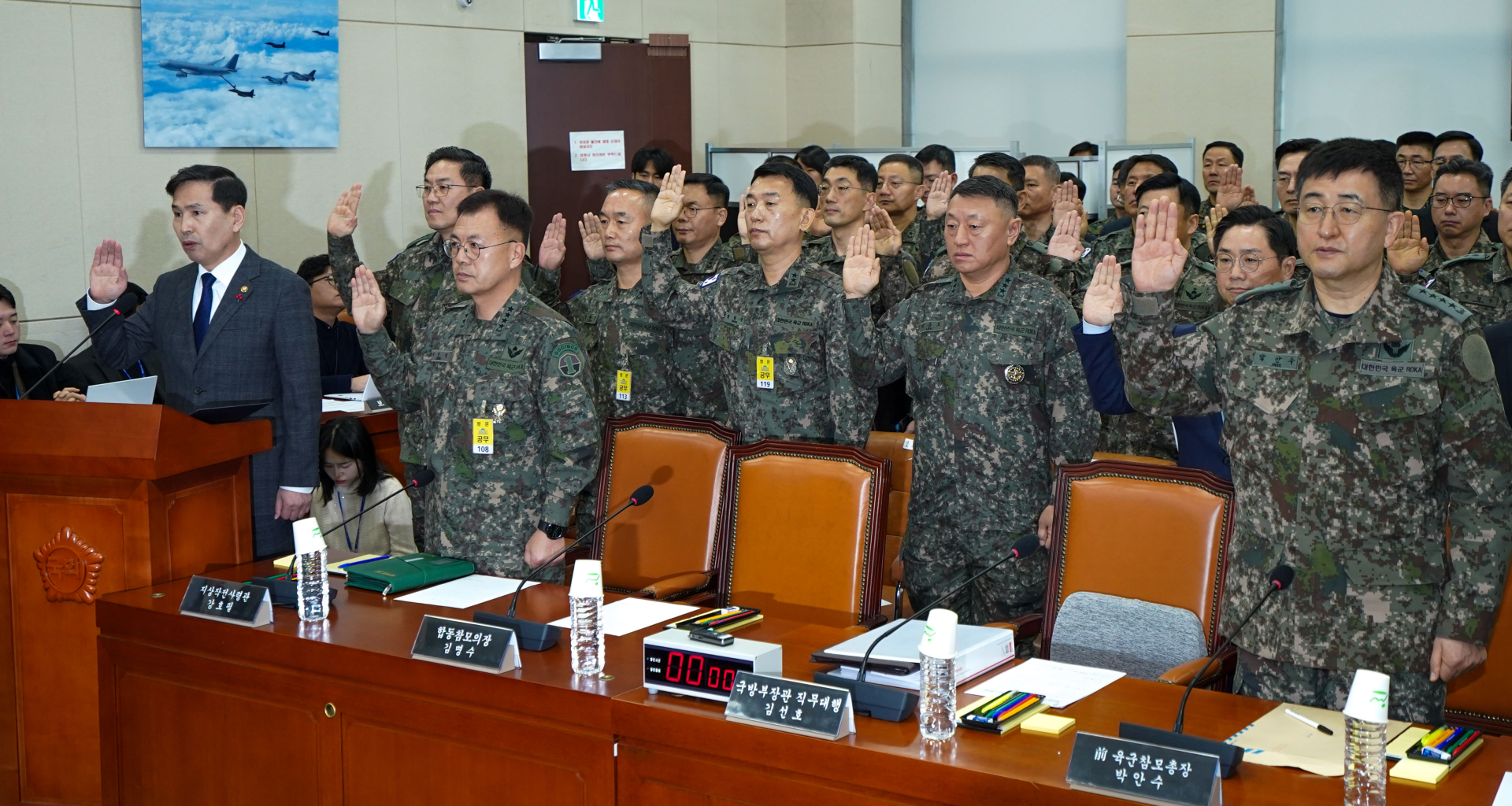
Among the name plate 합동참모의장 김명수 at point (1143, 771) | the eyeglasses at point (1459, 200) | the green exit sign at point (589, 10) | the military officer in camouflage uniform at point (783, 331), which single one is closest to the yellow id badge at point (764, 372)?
the military officer in camouflage uniform at point (783, 331)

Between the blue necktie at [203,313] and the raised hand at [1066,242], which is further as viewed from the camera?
the raised hand at [1066,242]

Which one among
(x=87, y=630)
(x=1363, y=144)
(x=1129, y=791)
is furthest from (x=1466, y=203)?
(x=87, y=630)

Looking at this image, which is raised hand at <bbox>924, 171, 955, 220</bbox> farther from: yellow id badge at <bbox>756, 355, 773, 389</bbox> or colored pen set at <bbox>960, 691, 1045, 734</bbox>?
colored pen set at <bbox>960, 691, 1045, 734</bbox>

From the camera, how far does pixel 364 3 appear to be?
6.96 meters

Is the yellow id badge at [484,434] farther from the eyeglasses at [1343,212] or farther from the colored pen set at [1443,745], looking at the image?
the colored pen set at [1443,745]

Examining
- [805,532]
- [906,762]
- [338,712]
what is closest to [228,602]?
[338,712]

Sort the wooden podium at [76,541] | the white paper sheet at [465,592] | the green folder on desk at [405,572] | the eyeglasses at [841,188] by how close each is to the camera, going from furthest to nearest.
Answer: the eyeglasses at [841,188] < the wooden podium at [76,541] < the green folder on desk at [405,572] < the white paper sheet at [465,592]

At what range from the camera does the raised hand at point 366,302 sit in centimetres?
357

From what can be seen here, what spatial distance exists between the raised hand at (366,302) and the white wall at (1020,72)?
6245 mm

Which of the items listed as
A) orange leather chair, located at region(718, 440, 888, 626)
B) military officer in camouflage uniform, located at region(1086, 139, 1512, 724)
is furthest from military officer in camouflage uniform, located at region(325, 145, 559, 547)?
military officer in camouflage uniform, located at region(1086, 139, 1512, 724)

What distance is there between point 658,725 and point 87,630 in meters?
1.82

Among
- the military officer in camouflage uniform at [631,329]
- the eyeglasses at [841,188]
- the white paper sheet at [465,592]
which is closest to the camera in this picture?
the white paper sheet at [465,592]

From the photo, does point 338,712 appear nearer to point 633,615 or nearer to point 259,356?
point 633,615

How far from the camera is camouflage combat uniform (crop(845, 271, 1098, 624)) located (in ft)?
11.8
